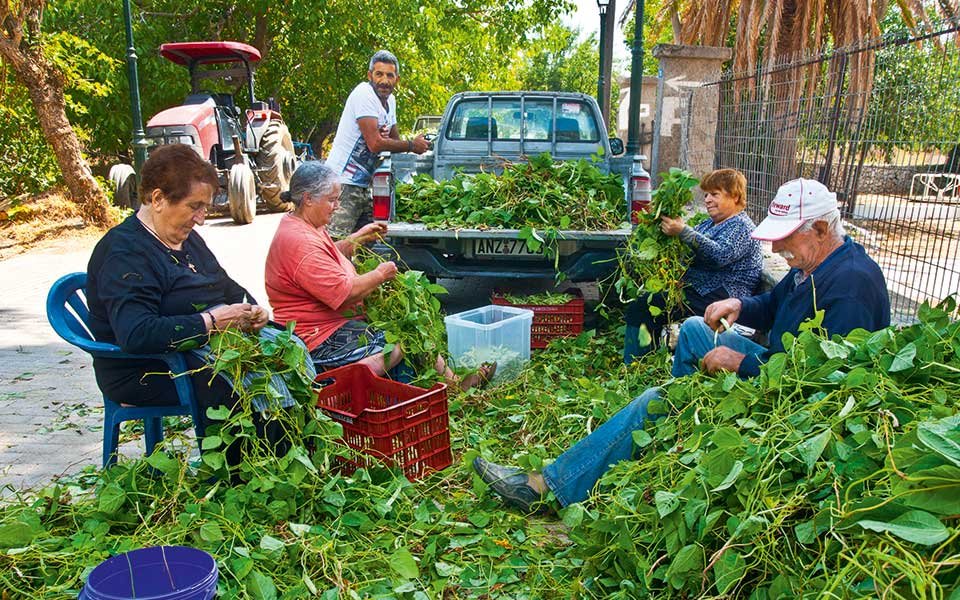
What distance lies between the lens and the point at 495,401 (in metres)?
4.61

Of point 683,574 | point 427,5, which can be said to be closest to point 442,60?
point 427,5

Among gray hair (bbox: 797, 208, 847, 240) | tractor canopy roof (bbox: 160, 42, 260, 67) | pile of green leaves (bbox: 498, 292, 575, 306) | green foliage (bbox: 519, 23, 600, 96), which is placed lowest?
pile of green leaves (bbox: 498, 292, 575, 306)

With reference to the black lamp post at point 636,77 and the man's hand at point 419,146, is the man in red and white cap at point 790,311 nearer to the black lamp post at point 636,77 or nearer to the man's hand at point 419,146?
the man's hand at point 419,146

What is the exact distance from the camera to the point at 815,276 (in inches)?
120

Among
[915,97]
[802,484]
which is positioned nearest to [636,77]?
[915,97]

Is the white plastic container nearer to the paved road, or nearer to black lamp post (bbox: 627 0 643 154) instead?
the paved road

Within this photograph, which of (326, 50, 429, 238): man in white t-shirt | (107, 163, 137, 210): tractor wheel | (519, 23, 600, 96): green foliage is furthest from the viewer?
(519, 23, 600, 96): green foliage

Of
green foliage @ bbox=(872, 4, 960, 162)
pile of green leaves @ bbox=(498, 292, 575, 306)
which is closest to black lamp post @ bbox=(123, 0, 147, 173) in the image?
pile of green leaves @ bbox=(498, 292, 575, 306)

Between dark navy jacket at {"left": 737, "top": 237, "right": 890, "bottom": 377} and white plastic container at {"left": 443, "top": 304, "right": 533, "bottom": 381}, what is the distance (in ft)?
6.60

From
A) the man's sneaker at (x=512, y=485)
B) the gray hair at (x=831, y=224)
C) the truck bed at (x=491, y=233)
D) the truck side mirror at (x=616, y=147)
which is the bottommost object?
the man's sneaker at (x=512, y=485)

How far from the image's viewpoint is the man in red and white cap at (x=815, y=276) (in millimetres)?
2900

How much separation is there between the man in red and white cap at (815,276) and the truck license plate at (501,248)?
255cm

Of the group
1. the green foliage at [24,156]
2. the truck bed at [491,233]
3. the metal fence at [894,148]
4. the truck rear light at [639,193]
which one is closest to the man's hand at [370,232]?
the truck bed at [491,233]

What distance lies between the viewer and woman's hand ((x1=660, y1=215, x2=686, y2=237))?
4.53 m
